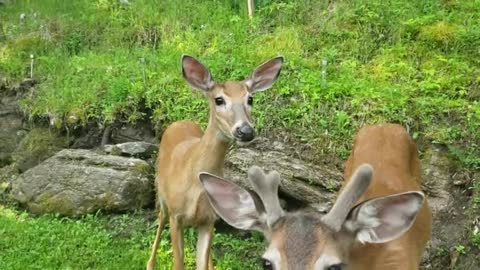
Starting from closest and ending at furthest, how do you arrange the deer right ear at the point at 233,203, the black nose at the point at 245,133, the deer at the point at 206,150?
the deer right ear at the point at 233,203, the black nose at the point at 245,133, the deer at the point at 206,150

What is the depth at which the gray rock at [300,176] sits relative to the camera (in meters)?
7.29

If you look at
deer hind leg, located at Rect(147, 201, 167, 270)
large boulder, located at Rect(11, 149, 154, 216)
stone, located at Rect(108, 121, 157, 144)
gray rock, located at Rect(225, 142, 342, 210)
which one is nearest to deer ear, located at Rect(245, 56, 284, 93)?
gray rock, located at Rect(225, 142, 342, 210)

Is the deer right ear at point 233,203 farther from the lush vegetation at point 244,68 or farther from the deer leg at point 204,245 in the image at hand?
the lush vegetation at point 244,68

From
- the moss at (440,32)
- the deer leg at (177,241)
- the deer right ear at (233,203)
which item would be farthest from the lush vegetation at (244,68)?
the deer right ear at (233,203)

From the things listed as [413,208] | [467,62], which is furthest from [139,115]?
[413,208]

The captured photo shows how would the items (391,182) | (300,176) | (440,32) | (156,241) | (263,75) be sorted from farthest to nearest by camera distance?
(440,32) < (300,176) < (156,241) < (263,75) < (391,182)

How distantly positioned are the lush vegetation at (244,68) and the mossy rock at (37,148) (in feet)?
0.57

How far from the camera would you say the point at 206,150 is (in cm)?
642

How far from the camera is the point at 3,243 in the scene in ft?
24.8

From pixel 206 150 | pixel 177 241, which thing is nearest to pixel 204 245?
pixel 177 241

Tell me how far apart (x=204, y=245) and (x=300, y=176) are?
4.44ft

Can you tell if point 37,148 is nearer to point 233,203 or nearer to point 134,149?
point 134,149

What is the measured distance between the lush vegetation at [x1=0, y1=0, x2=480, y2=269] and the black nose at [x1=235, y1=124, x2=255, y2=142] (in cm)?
151

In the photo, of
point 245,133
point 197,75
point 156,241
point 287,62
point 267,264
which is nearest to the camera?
point 267,264
